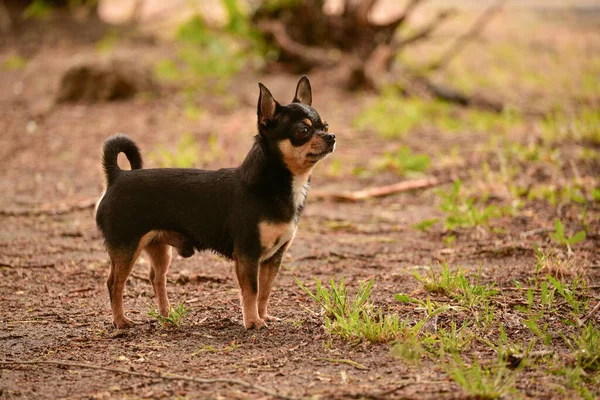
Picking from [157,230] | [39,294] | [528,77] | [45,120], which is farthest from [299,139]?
[528,77]

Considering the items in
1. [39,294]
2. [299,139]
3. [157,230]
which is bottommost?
[39,294]

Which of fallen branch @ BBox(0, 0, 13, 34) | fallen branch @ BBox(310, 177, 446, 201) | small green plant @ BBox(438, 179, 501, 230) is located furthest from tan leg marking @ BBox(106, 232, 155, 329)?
fallen branch @ BBox(0, 0, 13, 34)

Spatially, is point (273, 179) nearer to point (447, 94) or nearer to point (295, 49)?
point (447, 94)

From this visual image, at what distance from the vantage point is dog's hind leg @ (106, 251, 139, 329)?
406 cm

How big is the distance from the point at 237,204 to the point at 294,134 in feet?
1.63

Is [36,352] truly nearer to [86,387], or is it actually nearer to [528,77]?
[86,387]

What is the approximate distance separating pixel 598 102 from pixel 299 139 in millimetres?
7667

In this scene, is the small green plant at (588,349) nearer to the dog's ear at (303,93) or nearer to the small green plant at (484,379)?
the small green plant at (484,379)

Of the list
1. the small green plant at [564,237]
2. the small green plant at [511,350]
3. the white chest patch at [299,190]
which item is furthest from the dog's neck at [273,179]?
the small green plant at [564,237]

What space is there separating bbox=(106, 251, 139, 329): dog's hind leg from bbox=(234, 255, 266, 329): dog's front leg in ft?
1.96

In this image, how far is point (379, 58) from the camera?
11.6 meters

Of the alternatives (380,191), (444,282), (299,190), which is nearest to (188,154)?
(380,191)

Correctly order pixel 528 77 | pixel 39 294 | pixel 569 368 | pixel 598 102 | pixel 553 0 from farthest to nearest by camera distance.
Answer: pixel 553 0 < pixel 528 77 < pixel 598 102 < pixel 39 294 < pixel 569 368

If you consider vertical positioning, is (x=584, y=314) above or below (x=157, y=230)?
below
